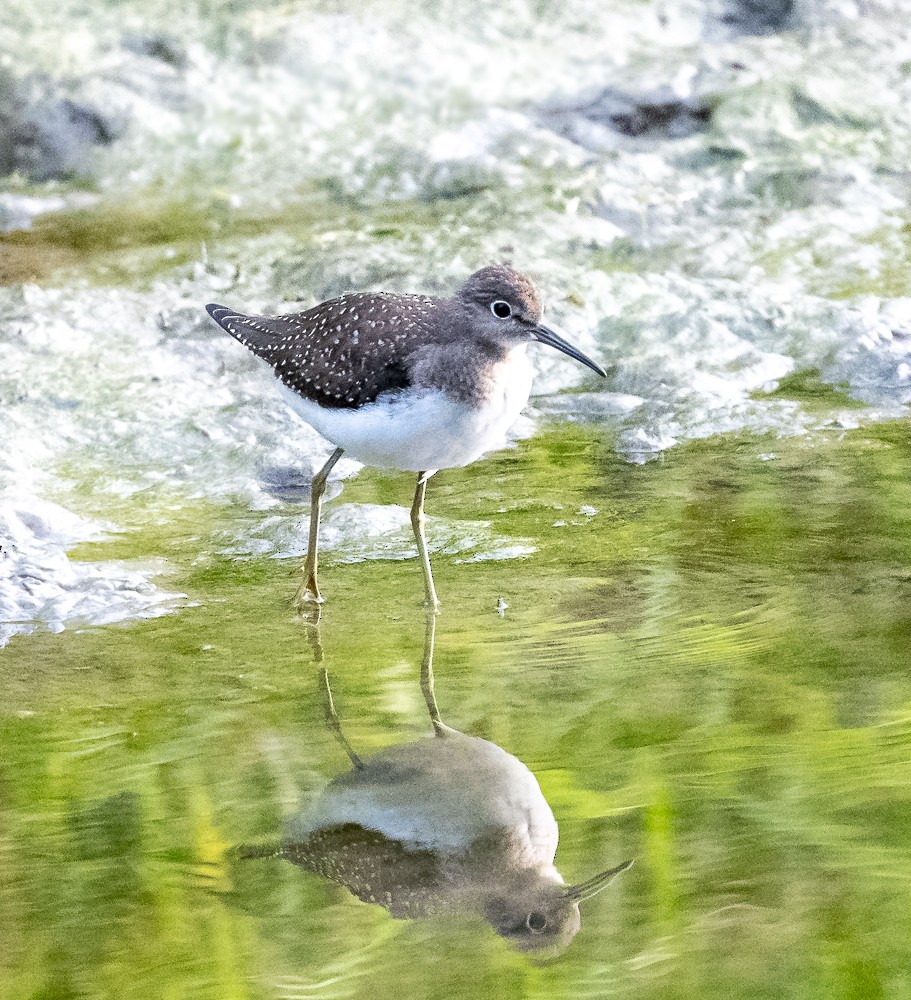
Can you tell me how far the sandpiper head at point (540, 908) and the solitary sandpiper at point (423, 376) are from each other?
1599mm

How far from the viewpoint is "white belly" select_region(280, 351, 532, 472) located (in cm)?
459

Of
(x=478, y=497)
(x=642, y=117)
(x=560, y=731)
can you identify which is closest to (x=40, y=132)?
(x=642, y=117)

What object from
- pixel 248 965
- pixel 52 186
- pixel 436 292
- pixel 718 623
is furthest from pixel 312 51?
pixel 248 965

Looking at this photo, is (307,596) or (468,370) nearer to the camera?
(468,370)

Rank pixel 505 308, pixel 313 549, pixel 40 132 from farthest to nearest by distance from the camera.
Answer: pixel 40 132 < pixel 313 549 < pixel 505 308

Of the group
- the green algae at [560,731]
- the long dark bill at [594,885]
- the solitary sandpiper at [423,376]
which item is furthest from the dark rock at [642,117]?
the long dark bill at [594,885]

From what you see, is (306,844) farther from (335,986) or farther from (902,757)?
(902,757)

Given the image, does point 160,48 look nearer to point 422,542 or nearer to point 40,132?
point 40,132

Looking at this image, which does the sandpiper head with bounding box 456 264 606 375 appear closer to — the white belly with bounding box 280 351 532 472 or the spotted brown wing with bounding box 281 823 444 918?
the white belly with bounding box 280 351 532 472

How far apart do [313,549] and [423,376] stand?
0.67m

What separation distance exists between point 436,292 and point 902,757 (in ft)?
12.6

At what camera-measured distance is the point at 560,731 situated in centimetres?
374

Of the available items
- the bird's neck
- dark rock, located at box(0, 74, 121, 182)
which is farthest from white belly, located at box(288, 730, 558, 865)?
dark rock, located at box(0, 74, 121, 182)

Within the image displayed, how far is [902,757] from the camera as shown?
11.4 ft
